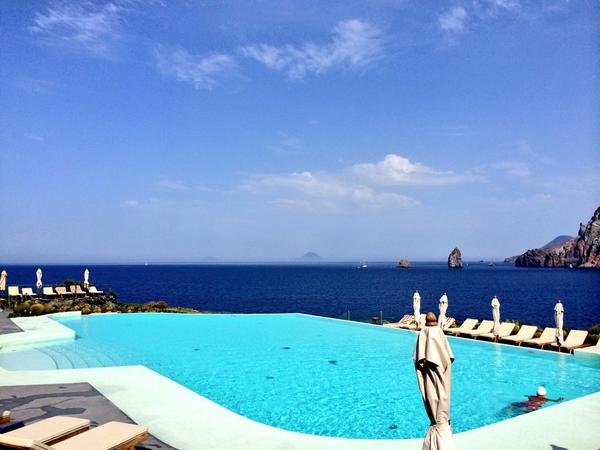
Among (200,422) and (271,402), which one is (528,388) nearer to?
(271,402)

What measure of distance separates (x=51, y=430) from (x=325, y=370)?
8940 millimetres

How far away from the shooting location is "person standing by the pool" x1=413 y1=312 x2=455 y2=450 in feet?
17.0

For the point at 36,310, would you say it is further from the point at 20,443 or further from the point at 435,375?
the point at 435,375

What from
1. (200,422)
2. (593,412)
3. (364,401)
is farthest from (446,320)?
(200,422)

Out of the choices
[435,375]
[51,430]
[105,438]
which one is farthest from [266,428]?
[435,375]

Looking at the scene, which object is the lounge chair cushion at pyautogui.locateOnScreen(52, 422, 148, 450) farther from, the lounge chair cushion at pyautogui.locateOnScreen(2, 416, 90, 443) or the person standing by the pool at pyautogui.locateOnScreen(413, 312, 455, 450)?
the person standing by the pool at pyautogui.locateOnScreen(413, 312, 455, 450)

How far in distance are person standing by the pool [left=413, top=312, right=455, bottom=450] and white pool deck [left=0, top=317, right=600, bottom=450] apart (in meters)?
2.06

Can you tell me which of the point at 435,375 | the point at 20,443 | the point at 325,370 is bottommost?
the point at 325,370

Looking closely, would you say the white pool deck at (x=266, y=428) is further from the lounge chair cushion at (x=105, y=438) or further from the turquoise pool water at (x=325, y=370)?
the turquoise pool water at (x=325, y=370)

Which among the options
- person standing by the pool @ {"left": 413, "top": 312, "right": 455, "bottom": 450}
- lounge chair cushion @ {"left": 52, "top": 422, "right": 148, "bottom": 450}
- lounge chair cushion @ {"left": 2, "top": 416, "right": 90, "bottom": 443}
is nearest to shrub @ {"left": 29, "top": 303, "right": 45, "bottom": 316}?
lounge chair cushion @ {"left": 2, "top": 416, "right": 90, "bottom": 443}

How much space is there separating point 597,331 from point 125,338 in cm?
1919

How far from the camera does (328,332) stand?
21.5 metres

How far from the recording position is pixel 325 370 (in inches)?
559

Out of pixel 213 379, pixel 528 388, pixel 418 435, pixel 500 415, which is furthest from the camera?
pixel 213 379
